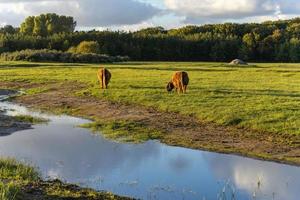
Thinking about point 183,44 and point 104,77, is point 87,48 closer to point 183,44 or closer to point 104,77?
point 183,44

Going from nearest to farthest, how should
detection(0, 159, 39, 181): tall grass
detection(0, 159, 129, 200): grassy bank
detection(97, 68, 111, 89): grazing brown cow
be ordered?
detection(0, 159, 129, 200): grassy bank < detection(0, 159, 39, 181): tall grass < detection(97, 68, 111, 89): grazing brown cow

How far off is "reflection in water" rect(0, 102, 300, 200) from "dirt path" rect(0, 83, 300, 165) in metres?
0.75

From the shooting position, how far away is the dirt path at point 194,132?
17781 mm

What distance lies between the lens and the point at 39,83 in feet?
135

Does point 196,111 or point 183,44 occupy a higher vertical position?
point 183,44

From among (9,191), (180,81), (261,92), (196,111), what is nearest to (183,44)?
(180,81)

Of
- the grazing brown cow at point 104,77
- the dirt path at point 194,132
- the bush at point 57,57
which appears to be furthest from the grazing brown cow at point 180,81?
the bush at point 57,57

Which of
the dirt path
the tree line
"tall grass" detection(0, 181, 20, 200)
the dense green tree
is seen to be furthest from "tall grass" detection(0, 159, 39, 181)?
the dense green tree

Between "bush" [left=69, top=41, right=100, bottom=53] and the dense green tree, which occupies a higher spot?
the dense green tree

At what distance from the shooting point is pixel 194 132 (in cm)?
2106

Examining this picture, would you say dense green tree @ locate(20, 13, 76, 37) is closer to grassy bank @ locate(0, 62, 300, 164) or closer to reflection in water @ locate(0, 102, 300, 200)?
grassy bank @ locate(0, 62, 300, 164)

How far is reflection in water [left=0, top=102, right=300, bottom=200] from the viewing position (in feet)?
43.4

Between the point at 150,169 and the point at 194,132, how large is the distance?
5782 millimetres

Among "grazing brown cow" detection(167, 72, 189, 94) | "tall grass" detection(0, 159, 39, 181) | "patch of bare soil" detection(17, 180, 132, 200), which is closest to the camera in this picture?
"patch of bare soil" detection(17, 180, 132, 200)
